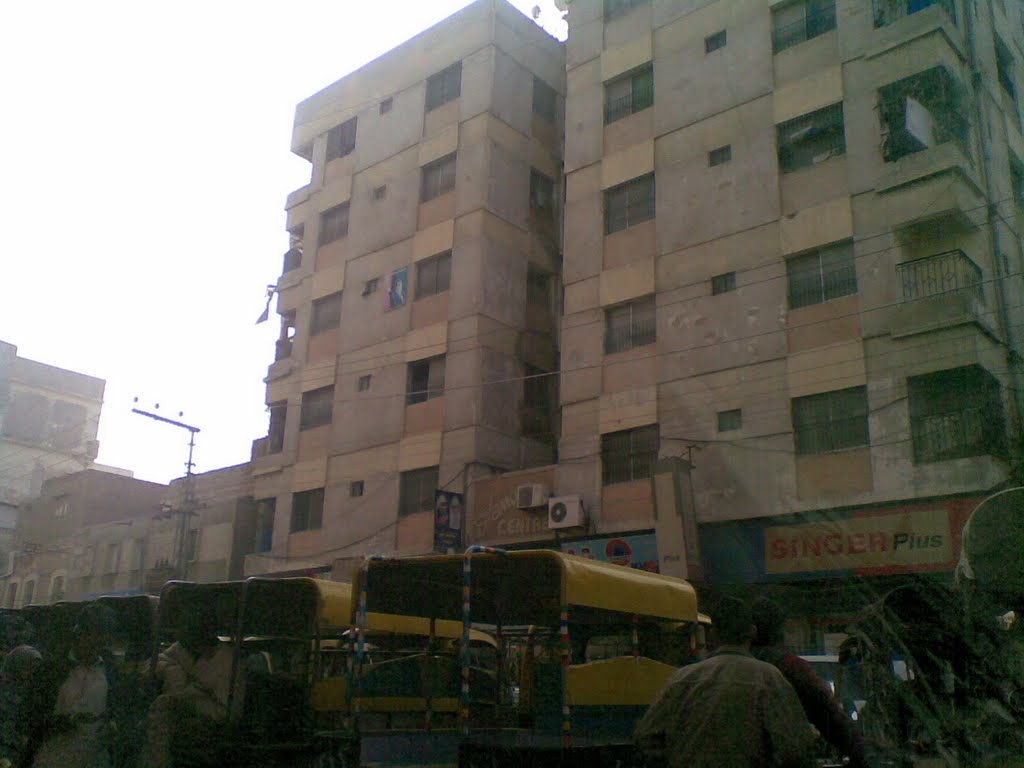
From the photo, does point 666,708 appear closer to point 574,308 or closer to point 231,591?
point 231,591

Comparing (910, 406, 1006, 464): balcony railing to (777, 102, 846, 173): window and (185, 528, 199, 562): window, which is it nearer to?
(777, 102, 846, 173): window

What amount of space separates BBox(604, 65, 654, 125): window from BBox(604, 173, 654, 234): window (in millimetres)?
2014

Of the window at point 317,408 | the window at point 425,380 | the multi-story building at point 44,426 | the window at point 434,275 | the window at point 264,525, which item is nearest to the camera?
the window at point 425,380

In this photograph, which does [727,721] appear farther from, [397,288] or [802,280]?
[397,288]

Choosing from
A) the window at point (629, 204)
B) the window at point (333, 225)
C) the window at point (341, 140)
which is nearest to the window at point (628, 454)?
the window at point (629, 204)

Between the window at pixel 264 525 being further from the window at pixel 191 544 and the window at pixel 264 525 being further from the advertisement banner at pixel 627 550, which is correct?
the advertisement banner at pixel 627 550

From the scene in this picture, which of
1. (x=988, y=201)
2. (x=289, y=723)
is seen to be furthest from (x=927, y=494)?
(x=289, y=723)

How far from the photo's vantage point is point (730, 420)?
20.8 metres

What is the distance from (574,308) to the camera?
24391 mm

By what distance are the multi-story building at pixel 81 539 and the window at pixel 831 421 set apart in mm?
26553

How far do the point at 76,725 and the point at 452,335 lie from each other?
2001 centimetres

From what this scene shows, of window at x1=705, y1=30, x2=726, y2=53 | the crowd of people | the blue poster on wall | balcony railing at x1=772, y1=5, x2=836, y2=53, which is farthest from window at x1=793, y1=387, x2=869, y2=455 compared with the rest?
the crowd of people

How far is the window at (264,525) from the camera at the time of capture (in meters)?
31.8

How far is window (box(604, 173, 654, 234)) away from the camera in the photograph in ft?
78.5
